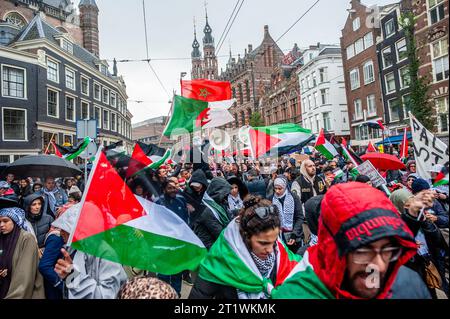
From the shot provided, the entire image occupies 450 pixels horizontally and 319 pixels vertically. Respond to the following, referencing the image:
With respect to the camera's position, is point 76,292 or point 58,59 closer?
point 76,292

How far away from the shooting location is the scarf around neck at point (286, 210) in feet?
13.8

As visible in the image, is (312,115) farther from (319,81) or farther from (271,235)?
(271,235)

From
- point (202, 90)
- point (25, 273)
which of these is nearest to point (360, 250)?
point (25, 273)

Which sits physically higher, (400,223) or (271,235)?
(400,223)

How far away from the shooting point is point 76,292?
185cm

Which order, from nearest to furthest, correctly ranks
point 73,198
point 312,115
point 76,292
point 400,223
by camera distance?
point 400,223, point 76,292, point 73,198, point 312,115

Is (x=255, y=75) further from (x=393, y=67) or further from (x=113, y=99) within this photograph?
(x=393, y=67)

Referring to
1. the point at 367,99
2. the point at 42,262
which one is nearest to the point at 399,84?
the point at 367,99

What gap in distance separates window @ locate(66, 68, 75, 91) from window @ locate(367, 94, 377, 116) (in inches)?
1107

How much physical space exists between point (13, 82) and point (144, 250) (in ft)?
83.4

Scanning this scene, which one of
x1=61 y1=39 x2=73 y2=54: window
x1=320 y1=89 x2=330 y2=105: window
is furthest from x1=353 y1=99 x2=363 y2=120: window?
x1=61 y1=39 x2=73 y2=54: window

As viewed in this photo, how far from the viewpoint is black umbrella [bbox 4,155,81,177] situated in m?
5.98

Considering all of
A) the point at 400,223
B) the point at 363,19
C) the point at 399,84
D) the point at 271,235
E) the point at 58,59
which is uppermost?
the point at 363,19
